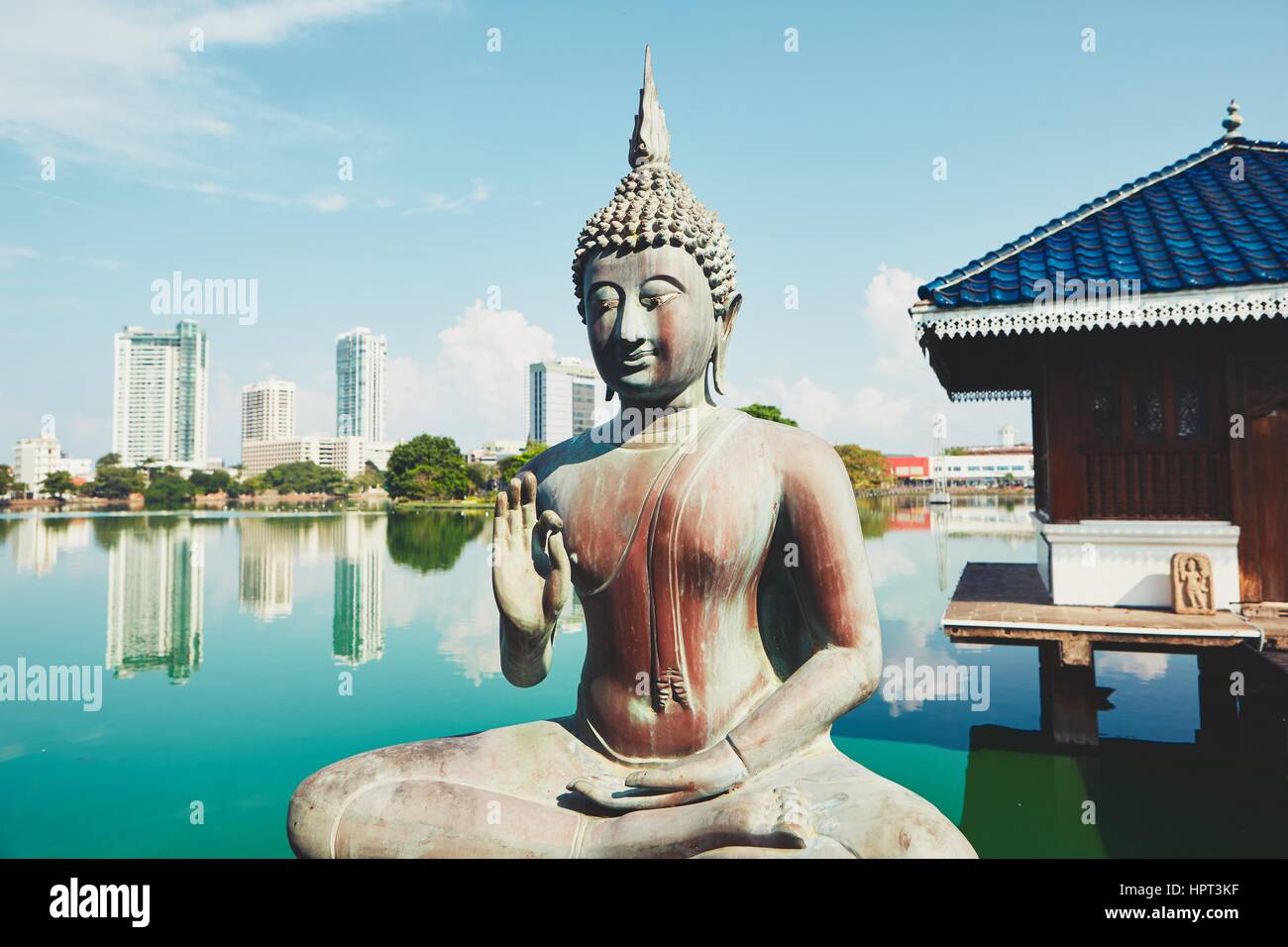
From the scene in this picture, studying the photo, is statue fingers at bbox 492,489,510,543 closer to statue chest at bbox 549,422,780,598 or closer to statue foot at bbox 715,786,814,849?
statue chest at bbox 549,422,780,598

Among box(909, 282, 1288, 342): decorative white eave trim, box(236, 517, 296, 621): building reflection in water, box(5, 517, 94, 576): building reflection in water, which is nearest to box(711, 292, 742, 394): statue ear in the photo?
box(909, 282, 1288, 342): decorative white eave trim

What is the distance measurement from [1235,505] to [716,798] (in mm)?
6495

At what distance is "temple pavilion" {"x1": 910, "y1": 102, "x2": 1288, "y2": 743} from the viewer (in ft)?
20.9

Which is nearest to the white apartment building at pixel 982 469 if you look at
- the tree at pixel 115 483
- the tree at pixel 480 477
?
the tree at pixel 480 477

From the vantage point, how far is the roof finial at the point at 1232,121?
8.10m

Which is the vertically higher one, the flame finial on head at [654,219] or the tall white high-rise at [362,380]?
the tall white high-rise at [362,380]

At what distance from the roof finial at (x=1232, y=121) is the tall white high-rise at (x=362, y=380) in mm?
78336

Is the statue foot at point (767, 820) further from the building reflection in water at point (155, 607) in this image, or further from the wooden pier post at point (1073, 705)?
the building reflection in water at point (155, 607)

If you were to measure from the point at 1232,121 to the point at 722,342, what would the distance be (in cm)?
821

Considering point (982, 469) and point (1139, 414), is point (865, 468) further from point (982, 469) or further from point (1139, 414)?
point (1139, 414)
